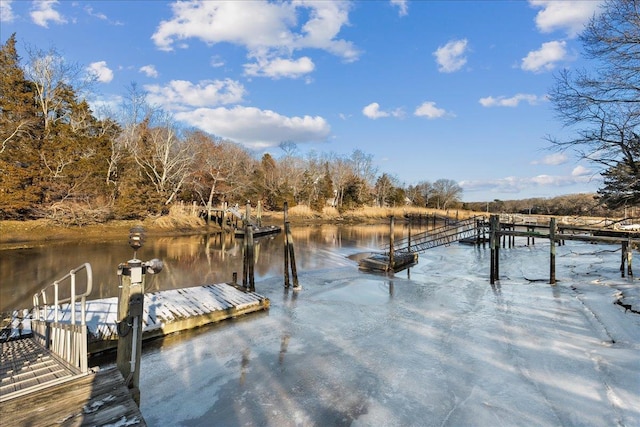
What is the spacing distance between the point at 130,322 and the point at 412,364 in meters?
4.14

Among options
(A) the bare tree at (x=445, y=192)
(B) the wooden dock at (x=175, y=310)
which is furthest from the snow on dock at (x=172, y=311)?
(A) the bare tree at (x=445, y=192)

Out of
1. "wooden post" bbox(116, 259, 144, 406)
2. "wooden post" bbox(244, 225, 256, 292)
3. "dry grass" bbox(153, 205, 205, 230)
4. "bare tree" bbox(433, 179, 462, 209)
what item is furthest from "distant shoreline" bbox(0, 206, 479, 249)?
"bare tree" bbox(433, 179, 462, 209)

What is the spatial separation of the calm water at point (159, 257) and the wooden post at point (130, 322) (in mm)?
7298

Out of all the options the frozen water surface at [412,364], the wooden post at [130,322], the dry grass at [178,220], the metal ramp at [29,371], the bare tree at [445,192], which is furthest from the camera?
the bare tree at [445,192]

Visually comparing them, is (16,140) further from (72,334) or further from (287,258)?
(72,334)

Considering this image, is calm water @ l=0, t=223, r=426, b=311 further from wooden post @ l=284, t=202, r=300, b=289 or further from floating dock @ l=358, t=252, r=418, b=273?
wooden post @ l=284, t=202, r=300, b=289

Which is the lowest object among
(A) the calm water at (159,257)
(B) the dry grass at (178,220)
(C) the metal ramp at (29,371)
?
(A) the calm water at (159,257)

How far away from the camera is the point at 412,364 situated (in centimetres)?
539

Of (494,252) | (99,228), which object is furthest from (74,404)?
(99,228)

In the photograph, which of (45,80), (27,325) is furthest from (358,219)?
(27,325)

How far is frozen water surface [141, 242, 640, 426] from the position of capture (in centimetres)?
406

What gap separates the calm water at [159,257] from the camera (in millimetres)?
11523

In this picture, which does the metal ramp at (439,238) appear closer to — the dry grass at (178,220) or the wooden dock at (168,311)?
the wooden dock at (168,311)

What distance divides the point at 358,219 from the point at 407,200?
828 inches
